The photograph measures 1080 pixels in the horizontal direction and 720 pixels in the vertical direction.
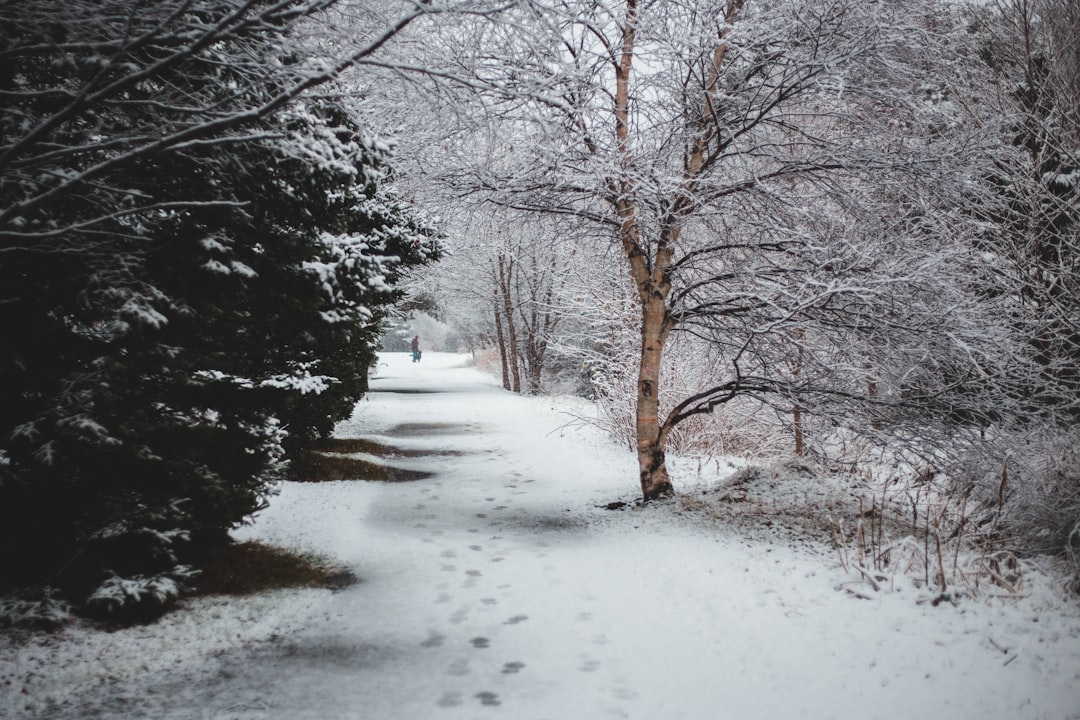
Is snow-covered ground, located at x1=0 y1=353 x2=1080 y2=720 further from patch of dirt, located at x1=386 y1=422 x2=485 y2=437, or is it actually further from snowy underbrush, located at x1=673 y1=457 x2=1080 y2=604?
patch of dirt, located at x1=386 y1=422 x2=485 y2=437

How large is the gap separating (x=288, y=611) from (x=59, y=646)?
1.25 m

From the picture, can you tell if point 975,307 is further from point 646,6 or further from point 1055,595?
point 646,6

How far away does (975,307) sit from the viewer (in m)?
4.91

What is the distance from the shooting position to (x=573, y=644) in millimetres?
3775

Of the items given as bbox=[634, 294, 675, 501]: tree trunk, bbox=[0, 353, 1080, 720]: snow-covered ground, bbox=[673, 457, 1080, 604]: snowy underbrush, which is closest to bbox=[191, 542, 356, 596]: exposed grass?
bbox=[0, 353, 1080, 720]: snow-covered ground

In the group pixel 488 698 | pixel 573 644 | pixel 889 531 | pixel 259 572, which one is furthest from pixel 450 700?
pixel 889 531

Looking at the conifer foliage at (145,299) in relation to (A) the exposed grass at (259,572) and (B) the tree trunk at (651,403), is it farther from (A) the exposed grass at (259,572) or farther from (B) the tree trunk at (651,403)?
(B) the tree trunk at (651,403)

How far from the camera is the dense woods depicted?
337 cm

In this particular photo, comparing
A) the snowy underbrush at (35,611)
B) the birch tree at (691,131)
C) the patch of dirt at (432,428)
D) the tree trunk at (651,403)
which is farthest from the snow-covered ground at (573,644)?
the patch of dirt at (432,428)

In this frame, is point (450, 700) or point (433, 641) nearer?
point (450, 700)

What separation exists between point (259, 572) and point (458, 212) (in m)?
3.98

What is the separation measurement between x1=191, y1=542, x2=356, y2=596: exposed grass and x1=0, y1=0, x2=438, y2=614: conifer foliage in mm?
282

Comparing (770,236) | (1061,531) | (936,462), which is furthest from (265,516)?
(1061,531)

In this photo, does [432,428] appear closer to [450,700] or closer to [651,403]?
[651,403]
